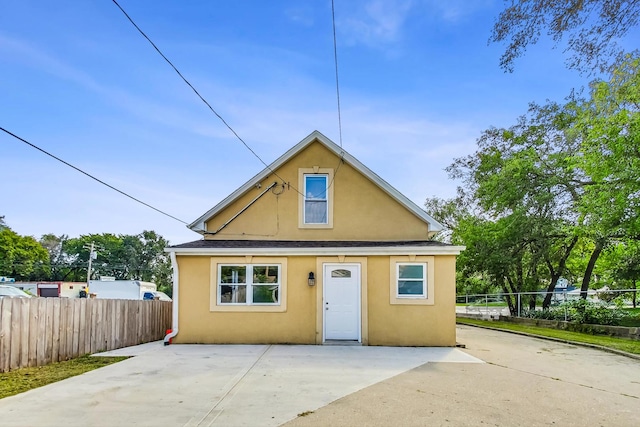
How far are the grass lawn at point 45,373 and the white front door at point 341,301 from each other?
5073mm

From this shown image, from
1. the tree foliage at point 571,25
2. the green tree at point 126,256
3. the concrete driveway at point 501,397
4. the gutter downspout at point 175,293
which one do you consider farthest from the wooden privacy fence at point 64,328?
the green tree at point 126,256

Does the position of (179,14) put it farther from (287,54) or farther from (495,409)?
(495,409)

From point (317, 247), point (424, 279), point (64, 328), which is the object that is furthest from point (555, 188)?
point (64, 328)

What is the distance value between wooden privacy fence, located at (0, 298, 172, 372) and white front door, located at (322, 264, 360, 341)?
17.5 ft

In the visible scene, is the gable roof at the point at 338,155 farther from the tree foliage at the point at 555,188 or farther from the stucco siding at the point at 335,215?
the tree foliage at the point at 555,188

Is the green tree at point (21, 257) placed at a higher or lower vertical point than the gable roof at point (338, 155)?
lower

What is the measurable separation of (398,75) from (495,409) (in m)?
9.58

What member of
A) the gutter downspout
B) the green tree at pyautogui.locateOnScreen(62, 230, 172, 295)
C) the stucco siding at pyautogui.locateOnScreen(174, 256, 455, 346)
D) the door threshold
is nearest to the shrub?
the stucco siding at pyautogui.locateOnScreen(174, 256, 455, 346)

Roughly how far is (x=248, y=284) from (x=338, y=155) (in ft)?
15.2

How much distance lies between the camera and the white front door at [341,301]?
1191cm

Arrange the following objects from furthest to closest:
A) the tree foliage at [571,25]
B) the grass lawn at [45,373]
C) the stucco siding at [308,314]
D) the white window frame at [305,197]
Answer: the white window frame at [305,197] < the stucco siding at [308,314] < the grass lawn at [45,373] < the tree foliage at [571,25]

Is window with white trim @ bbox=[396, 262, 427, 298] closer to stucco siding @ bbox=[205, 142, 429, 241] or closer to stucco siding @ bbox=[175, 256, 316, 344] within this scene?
stucco siding @ bbox=[205, 142, 429, 241]

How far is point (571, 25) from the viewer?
605cm

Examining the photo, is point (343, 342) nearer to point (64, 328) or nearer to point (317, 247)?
point (317, 247)
